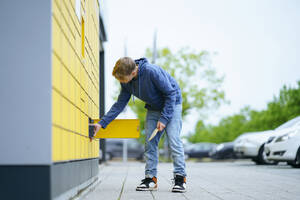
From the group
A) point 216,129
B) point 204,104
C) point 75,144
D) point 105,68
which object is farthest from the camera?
point 216,129

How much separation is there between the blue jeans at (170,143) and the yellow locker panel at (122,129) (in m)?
0.23

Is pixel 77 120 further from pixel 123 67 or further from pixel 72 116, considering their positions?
pixel 123 67

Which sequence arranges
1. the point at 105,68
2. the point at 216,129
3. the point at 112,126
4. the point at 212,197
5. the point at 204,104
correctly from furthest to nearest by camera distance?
1. the point at 216,129
2. the point at 204,104
3. the point at 105,68
4. the point at 112,126
5. the point at 212,197

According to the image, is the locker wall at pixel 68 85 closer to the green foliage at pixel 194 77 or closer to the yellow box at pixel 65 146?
the yellow box at pixel 65 146

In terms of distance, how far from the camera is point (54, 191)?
9.72 ft

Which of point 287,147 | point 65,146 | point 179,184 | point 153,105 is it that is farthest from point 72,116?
point 287,147

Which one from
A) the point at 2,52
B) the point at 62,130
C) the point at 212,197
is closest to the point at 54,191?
the point at 62,130

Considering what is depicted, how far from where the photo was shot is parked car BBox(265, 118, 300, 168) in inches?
411

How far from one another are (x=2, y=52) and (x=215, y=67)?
2642cm

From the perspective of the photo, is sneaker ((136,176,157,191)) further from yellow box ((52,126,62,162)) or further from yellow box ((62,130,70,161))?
yellow box ((52,126,62,162))

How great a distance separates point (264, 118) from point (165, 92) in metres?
40.0

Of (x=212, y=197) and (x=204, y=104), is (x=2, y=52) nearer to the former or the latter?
(x=212, y=197)

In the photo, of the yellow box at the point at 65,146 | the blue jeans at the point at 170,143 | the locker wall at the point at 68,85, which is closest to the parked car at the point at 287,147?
the blue jeans at the point at 170,143

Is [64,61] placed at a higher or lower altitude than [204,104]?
lower
